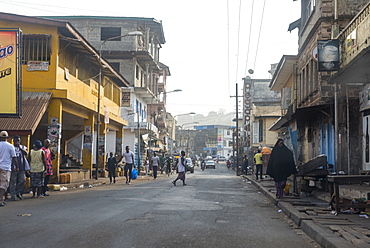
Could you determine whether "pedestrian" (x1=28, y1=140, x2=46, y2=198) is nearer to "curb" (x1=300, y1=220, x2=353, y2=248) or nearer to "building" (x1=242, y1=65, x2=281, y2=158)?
"curb" (x1=300, y1=220, x2=353, y2=248)

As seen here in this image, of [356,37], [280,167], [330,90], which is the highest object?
[356,37]

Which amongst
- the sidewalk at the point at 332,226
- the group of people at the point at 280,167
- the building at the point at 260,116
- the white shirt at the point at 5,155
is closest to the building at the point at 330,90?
the group of people at the point at 280,167

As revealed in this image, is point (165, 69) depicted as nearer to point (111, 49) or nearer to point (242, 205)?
point (111, 49)

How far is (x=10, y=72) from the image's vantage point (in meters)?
16.9

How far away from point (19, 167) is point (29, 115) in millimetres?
5249

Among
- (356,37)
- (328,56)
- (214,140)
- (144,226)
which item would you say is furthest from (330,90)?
(214,140)

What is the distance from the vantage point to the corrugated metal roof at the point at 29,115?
1752 cm

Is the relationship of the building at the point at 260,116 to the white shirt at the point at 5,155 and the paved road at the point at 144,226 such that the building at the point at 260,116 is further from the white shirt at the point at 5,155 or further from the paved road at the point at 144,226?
the white shirt at the point at 5,155

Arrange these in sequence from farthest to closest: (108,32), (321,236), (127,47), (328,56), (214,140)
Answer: (214,140) < (108,32) < (127,47) < (328,56) < (321,236)

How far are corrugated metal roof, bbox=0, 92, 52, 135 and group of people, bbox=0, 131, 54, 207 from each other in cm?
319

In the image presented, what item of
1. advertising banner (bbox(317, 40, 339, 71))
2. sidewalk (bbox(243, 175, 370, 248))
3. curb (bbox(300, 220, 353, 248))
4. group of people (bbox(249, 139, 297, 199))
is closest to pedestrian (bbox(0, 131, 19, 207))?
sidewalk (bbox(243, 175, 370, 248))

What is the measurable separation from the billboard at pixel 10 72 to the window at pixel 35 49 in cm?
328

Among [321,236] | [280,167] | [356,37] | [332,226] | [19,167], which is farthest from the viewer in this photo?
[280,167]

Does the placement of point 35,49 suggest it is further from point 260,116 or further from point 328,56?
point 260,116
